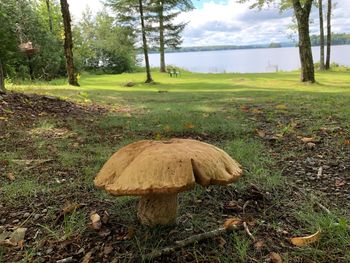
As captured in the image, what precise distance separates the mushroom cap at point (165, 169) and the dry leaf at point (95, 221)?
1.61 ft

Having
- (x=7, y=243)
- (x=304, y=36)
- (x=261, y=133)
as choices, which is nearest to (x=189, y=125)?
(x=261, y=133)

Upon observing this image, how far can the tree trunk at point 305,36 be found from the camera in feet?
54.2

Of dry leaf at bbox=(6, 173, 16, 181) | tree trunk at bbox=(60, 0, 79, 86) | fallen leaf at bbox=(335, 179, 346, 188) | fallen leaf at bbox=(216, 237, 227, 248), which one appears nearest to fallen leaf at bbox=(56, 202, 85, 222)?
dry leaf at bbox=(6, 173, 16, 181)

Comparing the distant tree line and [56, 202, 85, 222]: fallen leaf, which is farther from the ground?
the distant tree line

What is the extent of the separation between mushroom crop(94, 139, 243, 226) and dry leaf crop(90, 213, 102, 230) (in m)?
0.32

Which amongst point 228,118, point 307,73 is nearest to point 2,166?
point 228,118

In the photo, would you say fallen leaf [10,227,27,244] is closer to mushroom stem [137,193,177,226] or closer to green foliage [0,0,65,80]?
mushroom stem [137,193,177,226]

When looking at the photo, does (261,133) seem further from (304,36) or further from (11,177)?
(304,36)

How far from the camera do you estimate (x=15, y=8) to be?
25.4 metres

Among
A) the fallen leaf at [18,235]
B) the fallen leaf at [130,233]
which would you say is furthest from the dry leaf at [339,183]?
the fallen leaf at [18,235]

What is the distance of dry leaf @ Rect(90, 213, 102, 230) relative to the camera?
2.62 metres

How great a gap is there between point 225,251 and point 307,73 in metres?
16.8

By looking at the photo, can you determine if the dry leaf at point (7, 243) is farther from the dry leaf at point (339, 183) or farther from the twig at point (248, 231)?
the dry leaf at point (339, 183)

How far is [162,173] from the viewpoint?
205 centimetres
